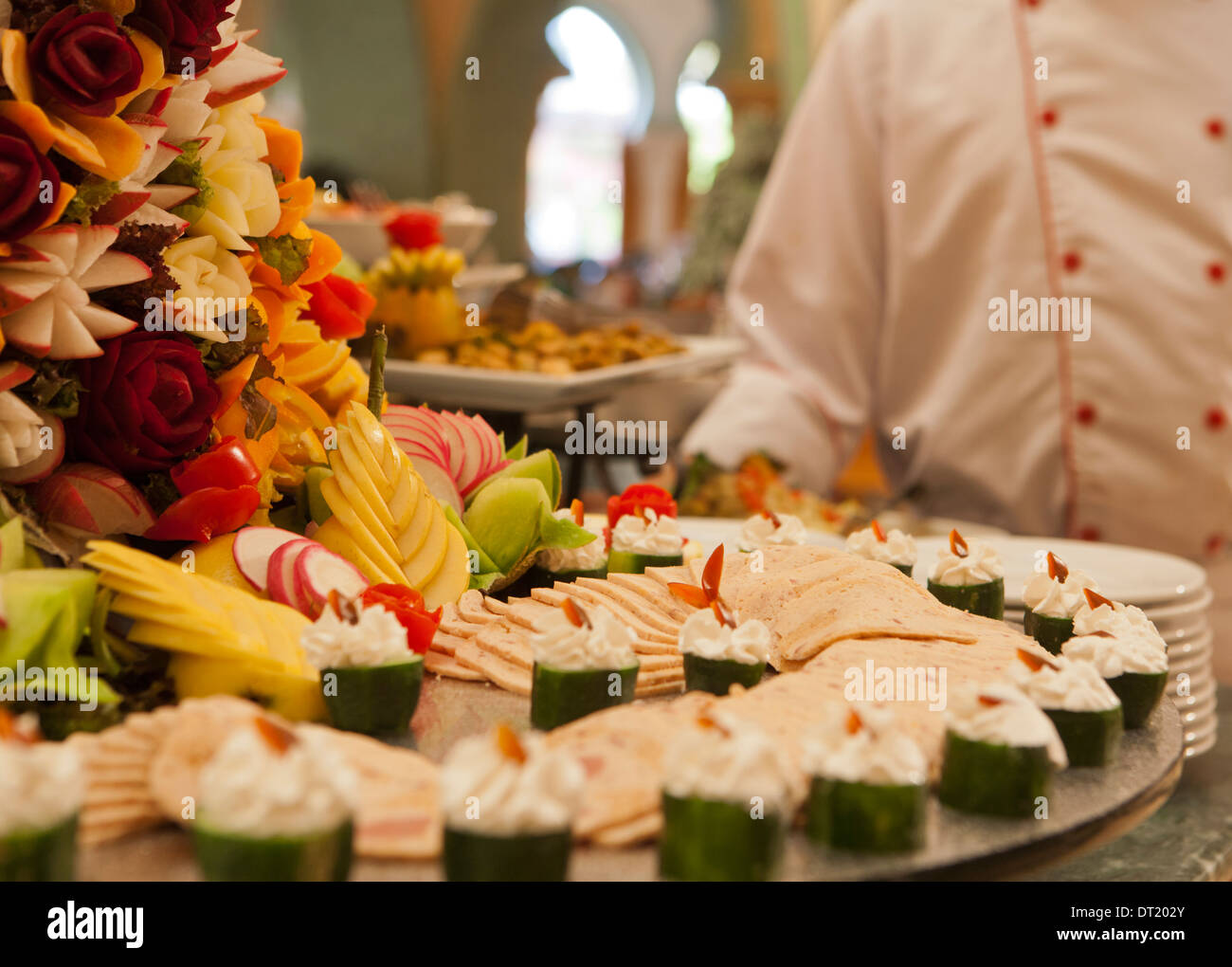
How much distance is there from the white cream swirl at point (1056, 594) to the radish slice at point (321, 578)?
84 cm

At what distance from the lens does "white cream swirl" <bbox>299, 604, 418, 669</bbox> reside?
1234 mm

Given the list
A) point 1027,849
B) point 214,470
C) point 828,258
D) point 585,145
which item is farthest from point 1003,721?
A: point 585,145

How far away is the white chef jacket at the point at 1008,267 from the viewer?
9.82ft

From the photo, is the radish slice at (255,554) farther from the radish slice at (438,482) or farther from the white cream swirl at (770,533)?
the white cream swirl at (770,533)

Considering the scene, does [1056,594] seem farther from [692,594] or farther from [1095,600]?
[692,594]

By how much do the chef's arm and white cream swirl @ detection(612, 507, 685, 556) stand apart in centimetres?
143

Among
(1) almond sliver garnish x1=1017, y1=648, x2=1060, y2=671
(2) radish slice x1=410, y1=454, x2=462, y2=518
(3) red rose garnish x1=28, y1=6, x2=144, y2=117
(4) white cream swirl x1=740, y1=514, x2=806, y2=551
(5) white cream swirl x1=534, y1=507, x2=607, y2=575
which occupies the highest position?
(3) red rose garnish x1=28, y1=6, x2=144, y2=117

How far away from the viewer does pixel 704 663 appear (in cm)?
137

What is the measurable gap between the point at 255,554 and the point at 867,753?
70cm

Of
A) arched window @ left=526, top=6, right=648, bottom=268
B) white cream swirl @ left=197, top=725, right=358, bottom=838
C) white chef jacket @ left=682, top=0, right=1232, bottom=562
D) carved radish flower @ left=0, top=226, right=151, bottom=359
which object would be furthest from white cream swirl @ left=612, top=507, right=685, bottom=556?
arched window @ left=526, top=6, right=648, bottom=268

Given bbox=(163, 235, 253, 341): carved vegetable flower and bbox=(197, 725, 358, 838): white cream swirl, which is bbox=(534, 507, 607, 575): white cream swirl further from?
bbox=(197, 725, 358, 838): white cream swirl

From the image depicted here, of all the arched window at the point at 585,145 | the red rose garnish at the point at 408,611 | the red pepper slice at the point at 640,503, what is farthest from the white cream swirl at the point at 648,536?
the arched window at the point at 585,145

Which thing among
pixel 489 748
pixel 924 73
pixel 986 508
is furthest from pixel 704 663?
pixel 924 73
